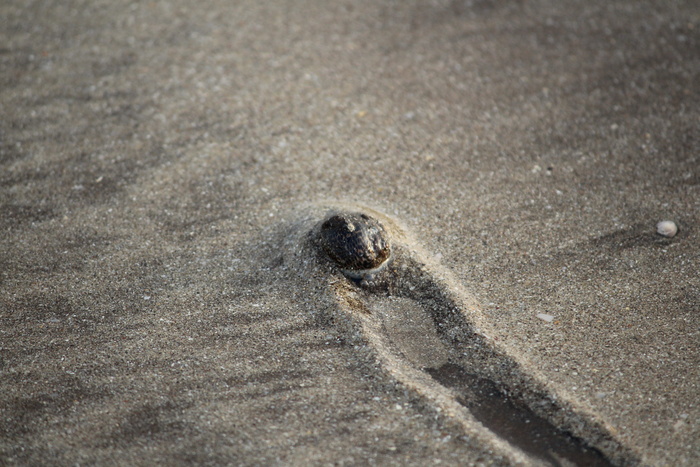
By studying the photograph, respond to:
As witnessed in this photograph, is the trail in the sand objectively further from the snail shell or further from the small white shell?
the small white shell

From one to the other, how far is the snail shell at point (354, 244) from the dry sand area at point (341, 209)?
9 cm

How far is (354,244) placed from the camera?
2754mm

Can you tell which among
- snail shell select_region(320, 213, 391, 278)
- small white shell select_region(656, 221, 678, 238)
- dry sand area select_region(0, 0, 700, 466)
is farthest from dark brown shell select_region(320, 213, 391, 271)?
small white shell select_region(656, 221, 678, 238)

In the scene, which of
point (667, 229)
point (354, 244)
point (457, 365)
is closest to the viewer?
point (457, 365)

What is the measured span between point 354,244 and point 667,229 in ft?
5.81

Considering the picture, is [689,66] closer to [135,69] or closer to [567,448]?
[567,448]

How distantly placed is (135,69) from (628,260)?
343cm

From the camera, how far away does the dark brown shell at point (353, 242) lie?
2.76 meters

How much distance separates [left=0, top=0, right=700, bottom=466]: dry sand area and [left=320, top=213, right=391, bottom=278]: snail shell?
0.31 ft

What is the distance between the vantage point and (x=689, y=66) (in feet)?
13.4

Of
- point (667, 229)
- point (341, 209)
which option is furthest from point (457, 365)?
point (667, 229)

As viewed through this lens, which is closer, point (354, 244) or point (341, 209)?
point (354, 244)

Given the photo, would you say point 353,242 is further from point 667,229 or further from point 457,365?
point 667,229

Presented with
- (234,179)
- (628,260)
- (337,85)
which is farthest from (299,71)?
(628,260)
